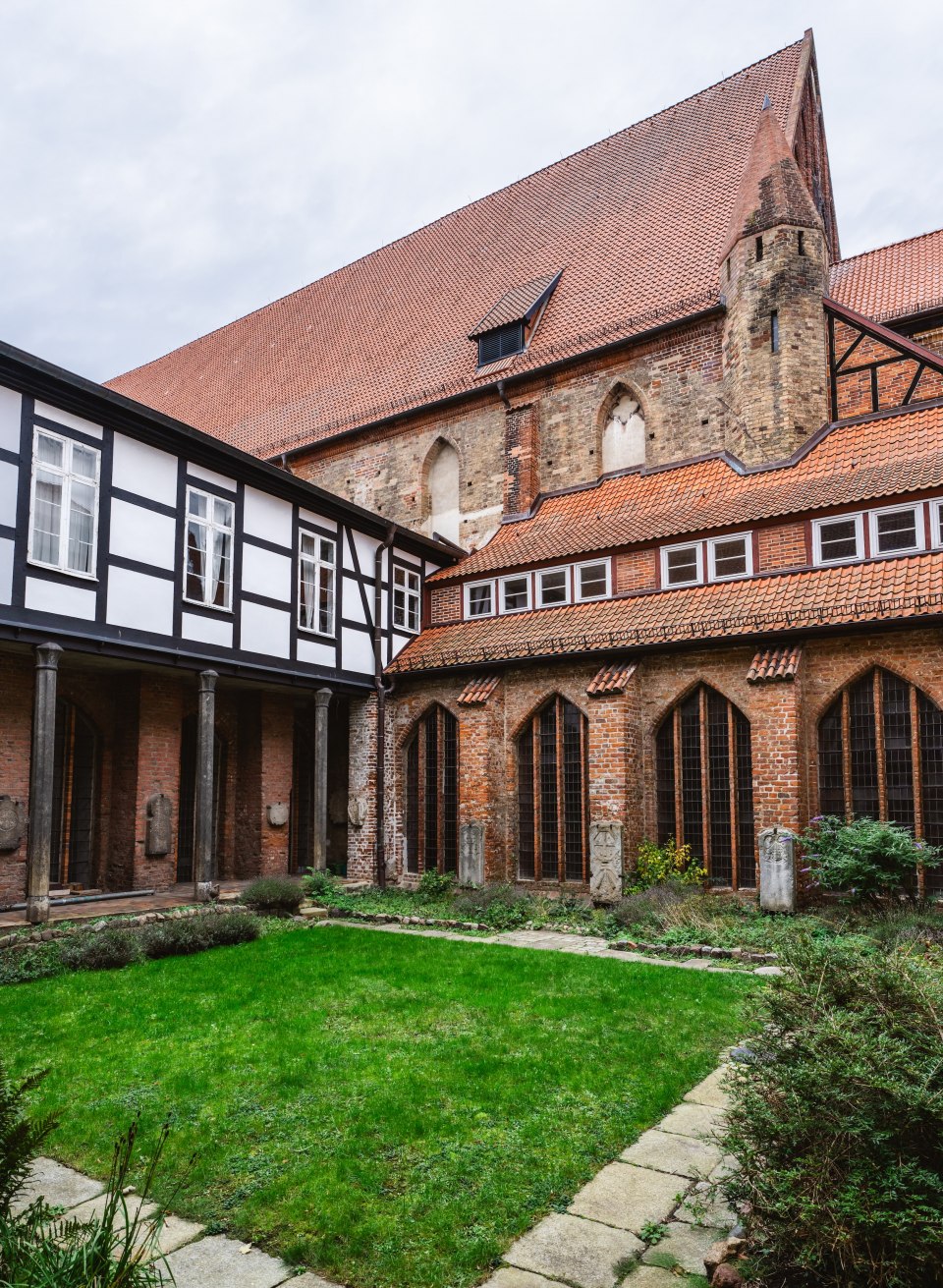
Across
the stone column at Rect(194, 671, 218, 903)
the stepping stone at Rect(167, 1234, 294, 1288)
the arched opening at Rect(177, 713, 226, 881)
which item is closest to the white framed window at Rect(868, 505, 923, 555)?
the stone column at Rect(194, 671, 218, 903)

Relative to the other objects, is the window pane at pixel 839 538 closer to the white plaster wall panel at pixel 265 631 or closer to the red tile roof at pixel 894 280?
the red tile roof at pixel 894 280

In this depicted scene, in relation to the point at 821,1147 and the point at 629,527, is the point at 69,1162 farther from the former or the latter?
the point at 629,527

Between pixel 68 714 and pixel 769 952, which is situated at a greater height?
pixel 68 714

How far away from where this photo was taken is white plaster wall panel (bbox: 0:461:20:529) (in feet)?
34.6

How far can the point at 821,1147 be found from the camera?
9.90ft

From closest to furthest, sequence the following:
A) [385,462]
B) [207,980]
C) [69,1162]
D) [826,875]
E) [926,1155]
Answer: [926,1155], [69,1162], [207,980], [826,875], [385,462]

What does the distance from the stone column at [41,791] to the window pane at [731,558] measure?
32.8 feet

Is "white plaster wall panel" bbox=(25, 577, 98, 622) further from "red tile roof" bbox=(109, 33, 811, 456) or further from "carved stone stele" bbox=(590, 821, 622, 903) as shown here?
"red tile roof" bbox=(109, 33, 811, 456)

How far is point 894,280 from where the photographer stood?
60.4ft

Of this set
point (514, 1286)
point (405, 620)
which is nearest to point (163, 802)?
point (405, 620)

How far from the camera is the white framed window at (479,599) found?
57.5 feet

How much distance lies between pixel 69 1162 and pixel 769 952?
24.1 ft

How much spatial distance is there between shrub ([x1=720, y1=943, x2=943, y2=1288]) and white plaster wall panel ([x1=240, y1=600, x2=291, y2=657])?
1157cm

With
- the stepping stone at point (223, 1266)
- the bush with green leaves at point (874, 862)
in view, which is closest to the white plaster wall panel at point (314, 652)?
the bush with green leaves at point (874, 862)
